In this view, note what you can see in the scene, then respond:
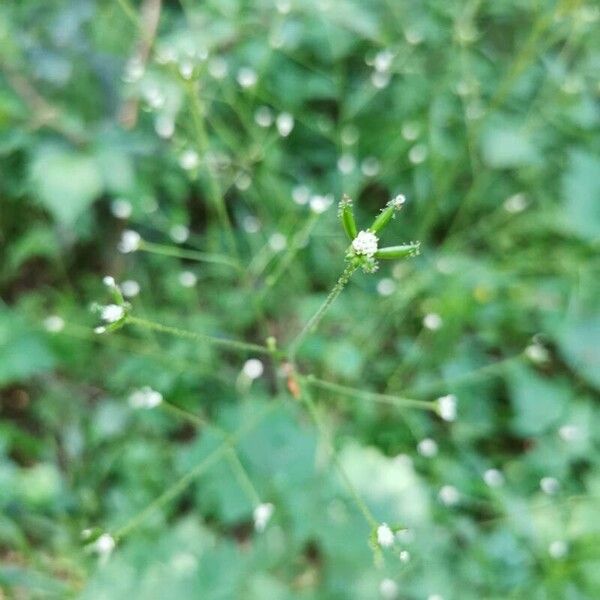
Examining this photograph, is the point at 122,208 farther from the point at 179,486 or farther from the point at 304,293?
the point at 179,486

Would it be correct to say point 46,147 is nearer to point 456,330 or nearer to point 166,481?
point 166,481

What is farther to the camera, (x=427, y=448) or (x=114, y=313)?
(x=427, y=448)

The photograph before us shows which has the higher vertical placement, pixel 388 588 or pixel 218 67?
pixel 218 67

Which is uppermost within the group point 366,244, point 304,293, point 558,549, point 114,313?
point 366,244

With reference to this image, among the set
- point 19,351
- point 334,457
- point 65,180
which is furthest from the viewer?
point 19,351

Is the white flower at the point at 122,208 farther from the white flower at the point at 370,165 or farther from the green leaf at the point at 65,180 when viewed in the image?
the white flower at the point at 370,165

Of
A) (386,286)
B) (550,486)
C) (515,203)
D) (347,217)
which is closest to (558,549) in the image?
(550,486)

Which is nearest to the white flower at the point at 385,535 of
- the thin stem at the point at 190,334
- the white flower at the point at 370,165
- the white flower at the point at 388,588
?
the thin stem at the point at 190,334

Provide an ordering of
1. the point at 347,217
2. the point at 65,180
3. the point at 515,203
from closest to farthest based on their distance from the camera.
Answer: the point at 347,217 → the point at 65,180 → the point at 515,203

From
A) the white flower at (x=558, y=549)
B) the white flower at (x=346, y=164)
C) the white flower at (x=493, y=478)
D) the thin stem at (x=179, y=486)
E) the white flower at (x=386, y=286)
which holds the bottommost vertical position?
the white flower at (x=558, y=549)

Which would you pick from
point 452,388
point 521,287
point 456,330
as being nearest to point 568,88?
point 521,287
